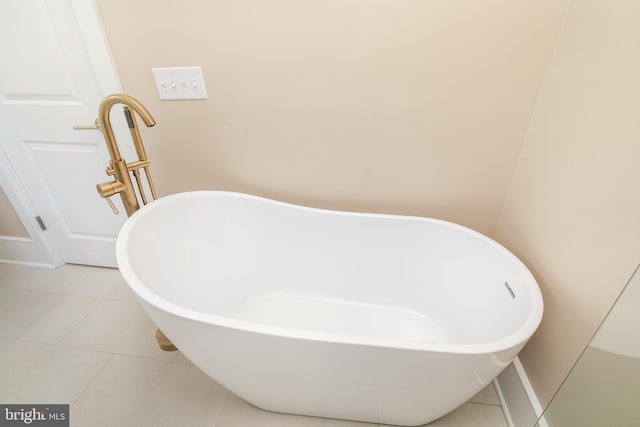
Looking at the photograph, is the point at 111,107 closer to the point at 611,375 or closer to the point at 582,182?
the point at 582,182

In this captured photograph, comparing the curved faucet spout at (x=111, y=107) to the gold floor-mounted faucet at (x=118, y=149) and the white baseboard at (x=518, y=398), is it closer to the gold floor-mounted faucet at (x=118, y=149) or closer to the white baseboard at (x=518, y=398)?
the gold floor-mounted faucet at (x=118, y=149)

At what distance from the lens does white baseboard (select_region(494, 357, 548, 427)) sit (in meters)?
0.94

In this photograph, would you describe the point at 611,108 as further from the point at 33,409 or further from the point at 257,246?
the point at 33,409

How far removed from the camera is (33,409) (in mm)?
1093

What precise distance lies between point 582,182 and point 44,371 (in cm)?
214

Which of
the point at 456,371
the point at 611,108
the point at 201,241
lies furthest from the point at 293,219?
the point at 611,108

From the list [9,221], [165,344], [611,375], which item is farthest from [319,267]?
[9,221]

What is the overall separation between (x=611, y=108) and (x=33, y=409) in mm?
2171

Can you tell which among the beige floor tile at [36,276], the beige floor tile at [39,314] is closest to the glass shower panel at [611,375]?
the beige floor tile at [39,314]

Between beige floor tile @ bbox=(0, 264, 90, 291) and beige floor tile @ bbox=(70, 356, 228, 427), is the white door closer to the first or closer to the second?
beige floor tile @ bbox=(0, 264, 90, 291)

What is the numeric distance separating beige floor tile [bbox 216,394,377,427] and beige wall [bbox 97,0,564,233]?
0.87 meters

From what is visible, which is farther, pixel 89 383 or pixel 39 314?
pixel 39 314

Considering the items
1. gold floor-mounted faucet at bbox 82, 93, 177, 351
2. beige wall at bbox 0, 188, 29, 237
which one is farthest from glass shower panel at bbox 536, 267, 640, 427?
beige wall at bbox 0, 188, 29, 237

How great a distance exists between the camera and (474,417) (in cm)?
104
